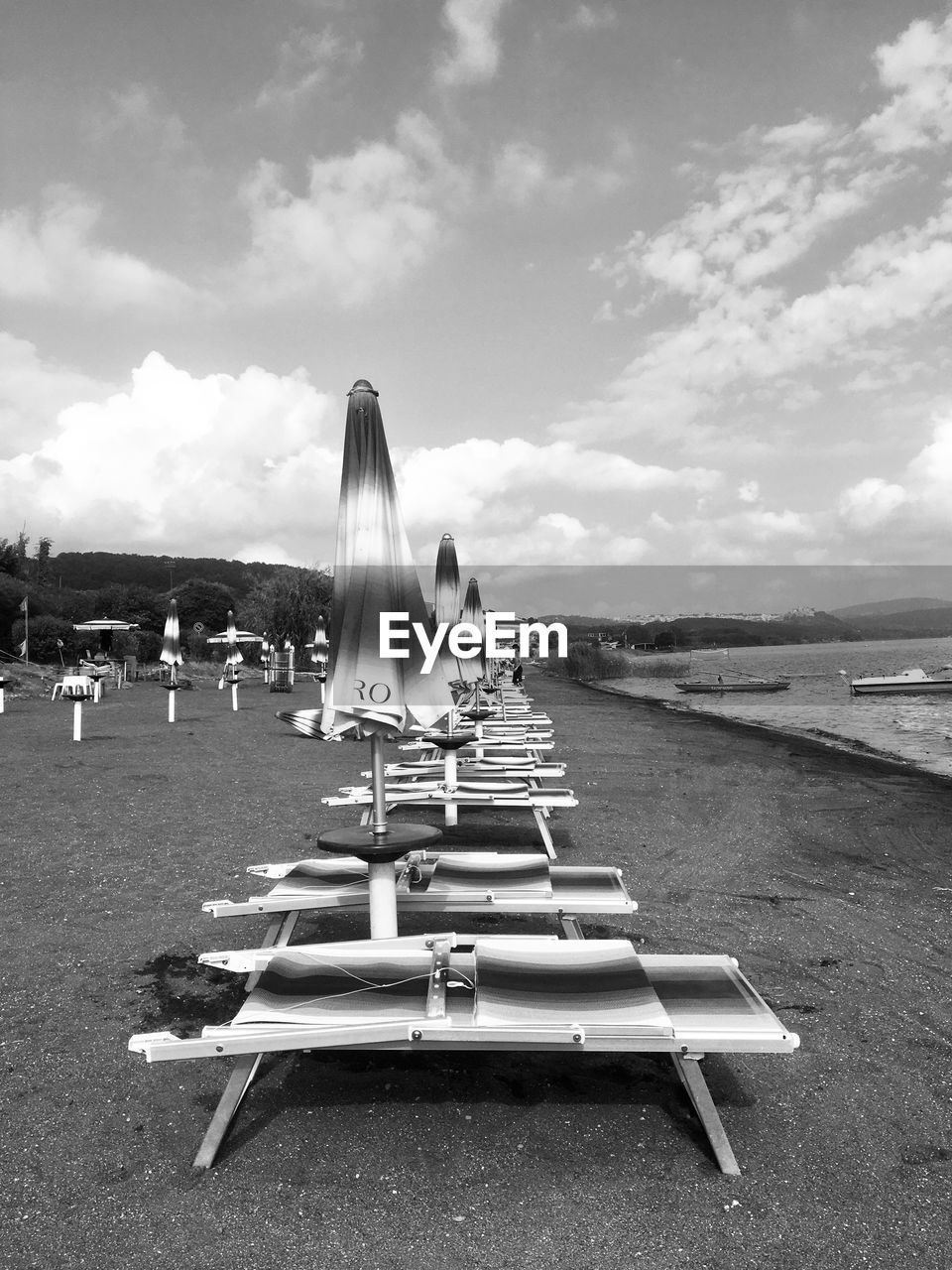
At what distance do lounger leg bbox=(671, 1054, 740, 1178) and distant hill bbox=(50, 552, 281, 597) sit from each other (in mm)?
88223

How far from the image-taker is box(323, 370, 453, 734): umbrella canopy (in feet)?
11.5

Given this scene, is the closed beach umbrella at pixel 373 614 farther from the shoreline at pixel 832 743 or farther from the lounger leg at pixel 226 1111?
the shoreline at pixel 832 743

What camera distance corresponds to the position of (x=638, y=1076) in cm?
357

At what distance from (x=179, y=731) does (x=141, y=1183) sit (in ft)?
48.3

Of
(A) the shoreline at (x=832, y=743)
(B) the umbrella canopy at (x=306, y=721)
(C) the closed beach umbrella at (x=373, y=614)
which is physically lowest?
(A) the shoreline at (x=832, y=743)

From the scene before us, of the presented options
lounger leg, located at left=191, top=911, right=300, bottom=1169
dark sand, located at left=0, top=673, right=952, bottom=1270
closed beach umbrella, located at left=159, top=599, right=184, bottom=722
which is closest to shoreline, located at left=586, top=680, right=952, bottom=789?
dark sand, located at left=0, top=673, right=952, bottom=1270

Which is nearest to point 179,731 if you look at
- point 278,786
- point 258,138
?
point 278,786

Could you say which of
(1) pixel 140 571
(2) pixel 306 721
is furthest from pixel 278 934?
(1) pixel 140 571

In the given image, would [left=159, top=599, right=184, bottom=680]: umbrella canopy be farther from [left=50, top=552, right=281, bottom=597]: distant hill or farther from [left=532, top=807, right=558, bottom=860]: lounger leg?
[left=50, top=552, right=281, bottom=597]: distant hill

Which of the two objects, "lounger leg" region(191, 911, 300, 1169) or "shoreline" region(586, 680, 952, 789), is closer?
A: "lounger leg" region(191, 911, 300, 1169)

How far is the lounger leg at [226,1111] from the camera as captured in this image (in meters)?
2.94

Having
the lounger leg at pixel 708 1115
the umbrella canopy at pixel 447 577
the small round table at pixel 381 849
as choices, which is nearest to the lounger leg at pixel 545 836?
the umbrella canopy at pixel 447 577

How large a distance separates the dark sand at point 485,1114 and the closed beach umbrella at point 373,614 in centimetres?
109

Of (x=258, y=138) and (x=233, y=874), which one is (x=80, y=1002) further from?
(x=258, y=138)
